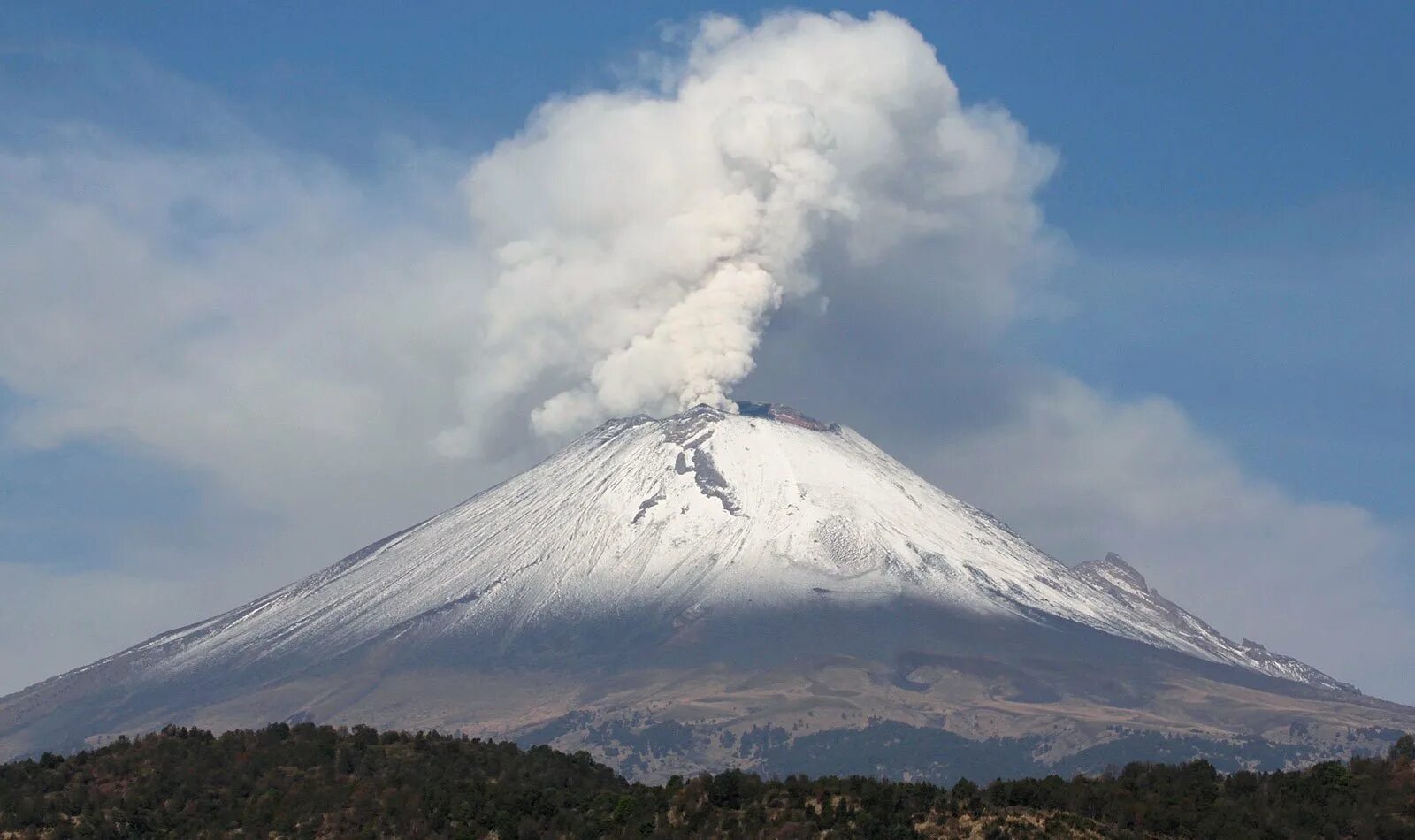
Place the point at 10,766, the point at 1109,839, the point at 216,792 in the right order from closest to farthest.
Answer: the point at 1109,839, the point at 216,792, the point at 10,766

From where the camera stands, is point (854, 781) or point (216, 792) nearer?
point (854, 781)

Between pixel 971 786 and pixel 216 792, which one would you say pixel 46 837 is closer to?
pixel 216 792

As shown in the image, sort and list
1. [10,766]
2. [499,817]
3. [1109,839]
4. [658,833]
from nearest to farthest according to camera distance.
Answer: [1109,839]
[658,833]
[499,817]
[10,766]

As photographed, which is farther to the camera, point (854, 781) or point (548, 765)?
point (548, 765)

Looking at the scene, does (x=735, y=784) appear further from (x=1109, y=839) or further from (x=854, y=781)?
(x=1109, y=839)

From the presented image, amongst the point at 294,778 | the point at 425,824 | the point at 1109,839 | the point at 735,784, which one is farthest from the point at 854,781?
the point at 294,778

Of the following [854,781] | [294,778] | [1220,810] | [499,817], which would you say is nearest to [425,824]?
[499,817]

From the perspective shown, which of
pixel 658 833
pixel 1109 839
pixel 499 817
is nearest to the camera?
pixel 1109 839
